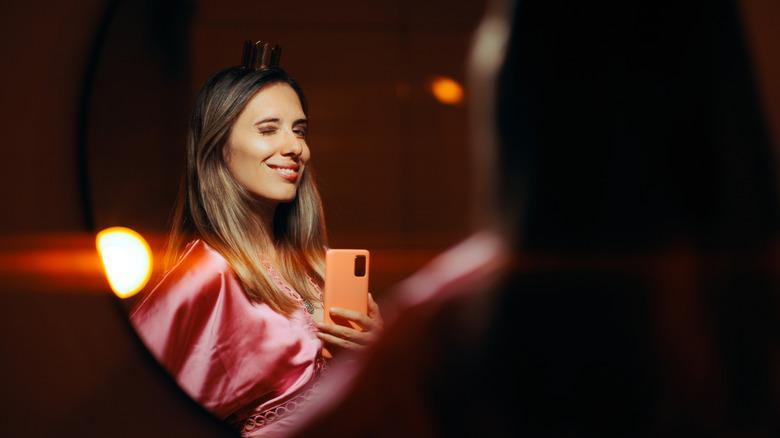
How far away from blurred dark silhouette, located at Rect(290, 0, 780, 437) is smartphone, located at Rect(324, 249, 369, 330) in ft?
0.99

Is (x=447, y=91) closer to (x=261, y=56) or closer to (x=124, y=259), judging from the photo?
(x=261, y=56)

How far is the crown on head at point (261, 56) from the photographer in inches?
34.7

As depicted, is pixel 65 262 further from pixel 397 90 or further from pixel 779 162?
pixel 779 162

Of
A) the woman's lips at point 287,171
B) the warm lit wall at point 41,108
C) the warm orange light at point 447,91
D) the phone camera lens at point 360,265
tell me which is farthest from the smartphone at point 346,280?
the warm lit wall at point 41,108

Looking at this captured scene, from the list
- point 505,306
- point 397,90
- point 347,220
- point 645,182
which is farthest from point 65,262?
point 645,182

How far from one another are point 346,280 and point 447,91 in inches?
11.8

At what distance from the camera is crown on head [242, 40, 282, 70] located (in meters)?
0.88

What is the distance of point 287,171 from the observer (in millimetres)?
872

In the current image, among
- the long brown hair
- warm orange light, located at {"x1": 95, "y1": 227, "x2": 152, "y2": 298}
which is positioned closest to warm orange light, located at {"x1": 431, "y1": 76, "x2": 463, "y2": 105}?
the long brown hair

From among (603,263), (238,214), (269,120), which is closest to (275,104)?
(269,120)

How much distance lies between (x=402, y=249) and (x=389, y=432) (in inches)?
12.8

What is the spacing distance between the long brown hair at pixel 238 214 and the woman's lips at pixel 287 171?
0.01m

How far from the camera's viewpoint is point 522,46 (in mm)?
510

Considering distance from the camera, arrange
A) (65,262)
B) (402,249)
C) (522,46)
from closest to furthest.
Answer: (522,46) → (402,249) → (65,262)
